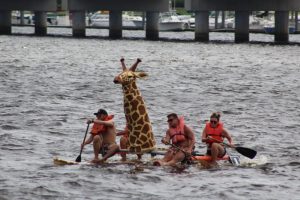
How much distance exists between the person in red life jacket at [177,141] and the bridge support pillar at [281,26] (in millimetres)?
97947

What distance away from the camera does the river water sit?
2609cm

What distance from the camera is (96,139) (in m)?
28.5

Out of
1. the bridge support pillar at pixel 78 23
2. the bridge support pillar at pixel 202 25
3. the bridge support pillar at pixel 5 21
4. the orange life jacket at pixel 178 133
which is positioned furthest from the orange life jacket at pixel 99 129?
the bridge support pillar at pixel 5 21

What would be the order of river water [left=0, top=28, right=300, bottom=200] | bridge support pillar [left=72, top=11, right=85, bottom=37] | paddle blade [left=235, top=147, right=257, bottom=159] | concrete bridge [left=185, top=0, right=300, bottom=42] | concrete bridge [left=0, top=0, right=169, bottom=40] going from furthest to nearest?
bridge support pillar [left=72, top=11, right=85, bottom=37] → concrete bridge [left=0, top=0, right=169, bottom=40] → concrete bridge [left=185, top=0, right=300, bottom=42] → paddle blade [left=235, top=147, right=257, bottom=159] → river water [left=0, top=28, right=300, bottom=200]

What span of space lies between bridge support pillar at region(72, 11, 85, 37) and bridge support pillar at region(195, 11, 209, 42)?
17.2 metres

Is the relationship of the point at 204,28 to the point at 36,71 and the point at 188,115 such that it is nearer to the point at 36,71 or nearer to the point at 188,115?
the point at 36,71

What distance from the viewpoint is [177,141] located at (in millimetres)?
28188

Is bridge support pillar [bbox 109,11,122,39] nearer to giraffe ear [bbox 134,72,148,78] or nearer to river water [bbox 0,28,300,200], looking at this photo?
river water [bbox 0,28,300,200]

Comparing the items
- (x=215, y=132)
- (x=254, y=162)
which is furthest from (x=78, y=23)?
(x=215, y=132)

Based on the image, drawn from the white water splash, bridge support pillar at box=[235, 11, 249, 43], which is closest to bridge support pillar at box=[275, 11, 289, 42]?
bridge support pillar at box=[235, 11, 249, 43]

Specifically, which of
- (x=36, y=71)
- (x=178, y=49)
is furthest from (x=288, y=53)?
(x=36, y=71)

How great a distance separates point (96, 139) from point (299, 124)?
47.7 ft

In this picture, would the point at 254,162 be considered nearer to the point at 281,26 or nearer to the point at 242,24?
the point at 242,24

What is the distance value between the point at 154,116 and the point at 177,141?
1580cm
